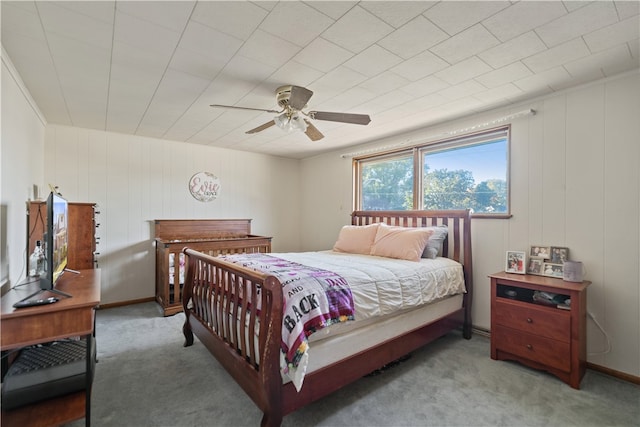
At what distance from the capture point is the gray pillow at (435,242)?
3.12 m

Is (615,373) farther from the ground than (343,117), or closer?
closer

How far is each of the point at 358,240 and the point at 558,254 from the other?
192 cm

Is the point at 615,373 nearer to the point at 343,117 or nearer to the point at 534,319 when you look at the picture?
the point at 534,319

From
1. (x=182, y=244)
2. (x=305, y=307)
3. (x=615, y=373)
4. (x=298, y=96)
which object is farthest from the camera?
(x=182, y=244)

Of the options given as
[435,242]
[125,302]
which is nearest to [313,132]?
[435,242]

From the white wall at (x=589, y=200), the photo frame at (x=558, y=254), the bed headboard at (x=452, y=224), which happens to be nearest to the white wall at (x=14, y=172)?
the bed headboard at (x=452, y=224)

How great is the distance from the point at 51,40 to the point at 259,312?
2142mm

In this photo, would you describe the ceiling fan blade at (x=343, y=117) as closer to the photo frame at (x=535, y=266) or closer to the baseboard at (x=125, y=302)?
the photo frame at (x=535, y=266)

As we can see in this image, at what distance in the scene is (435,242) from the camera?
3205 millimetres

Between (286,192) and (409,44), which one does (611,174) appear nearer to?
(409,44)

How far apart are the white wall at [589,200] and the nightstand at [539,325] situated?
0.24m

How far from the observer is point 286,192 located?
229 inches

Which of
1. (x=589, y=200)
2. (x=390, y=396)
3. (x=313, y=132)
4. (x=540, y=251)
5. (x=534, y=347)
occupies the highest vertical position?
(x=313, y=132)

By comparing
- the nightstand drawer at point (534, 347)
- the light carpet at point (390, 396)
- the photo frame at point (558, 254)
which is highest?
the photo frame at point (558, 254)
